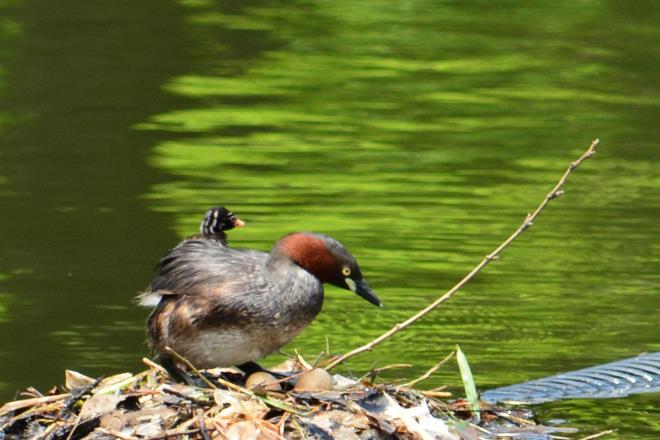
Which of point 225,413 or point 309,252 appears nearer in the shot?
point 225,413

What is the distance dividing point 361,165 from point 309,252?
6721mm

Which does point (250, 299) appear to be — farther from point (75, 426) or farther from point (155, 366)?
point (75, 426)

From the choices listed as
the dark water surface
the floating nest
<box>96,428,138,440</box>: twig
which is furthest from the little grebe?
the dark water surface

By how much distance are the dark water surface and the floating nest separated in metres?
1.29

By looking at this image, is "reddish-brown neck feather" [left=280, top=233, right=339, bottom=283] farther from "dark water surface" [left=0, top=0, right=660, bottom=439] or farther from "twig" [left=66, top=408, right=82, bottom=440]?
"dark water surface" [left=0, top=0, right=660, bottom=439]

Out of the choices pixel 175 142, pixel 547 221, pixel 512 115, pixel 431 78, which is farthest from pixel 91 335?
pixel 431 78

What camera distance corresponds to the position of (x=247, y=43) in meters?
19.2

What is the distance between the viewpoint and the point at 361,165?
45.2 ft

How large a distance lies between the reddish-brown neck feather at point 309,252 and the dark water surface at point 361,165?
5.42 feet

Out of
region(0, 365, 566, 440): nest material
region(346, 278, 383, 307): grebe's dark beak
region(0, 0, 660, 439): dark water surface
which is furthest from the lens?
region(0, 0, 660, 439): dark water surface

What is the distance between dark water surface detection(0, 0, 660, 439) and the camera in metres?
9.69

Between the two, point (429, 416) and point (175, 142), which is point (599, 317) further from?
point (175, 142)

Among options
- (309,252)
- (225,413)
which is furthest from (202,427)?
(309,252)

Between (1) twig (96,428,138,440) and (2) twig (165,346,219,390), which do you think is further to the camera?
(2) twig (165,346,219,390)
